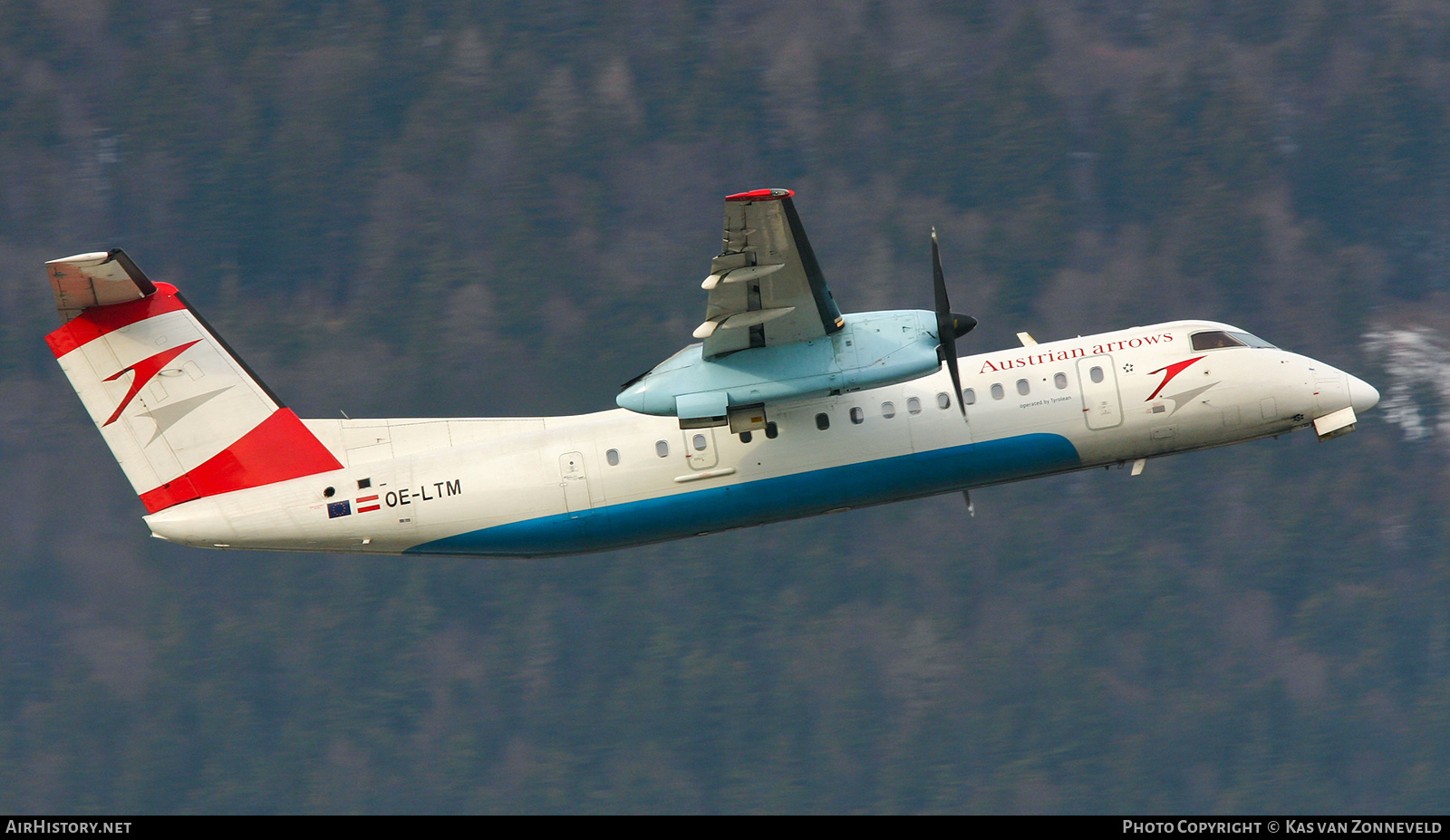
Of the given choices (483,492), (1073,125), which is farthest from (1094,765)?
(1073,125)

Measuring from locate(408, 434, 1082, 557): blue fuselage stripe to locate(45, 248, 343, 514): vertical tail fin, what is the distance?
3067mm

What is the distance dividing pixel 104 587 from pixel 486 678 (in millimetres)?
22392

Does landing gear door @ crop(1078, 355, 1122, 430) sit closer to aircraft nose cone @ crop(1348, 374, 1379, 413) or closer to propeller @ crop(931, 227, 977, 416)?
propeller @ crop(931, 227, 977, 416)

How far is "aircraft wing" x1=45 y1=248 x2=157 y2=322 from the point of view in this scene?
2392 cm

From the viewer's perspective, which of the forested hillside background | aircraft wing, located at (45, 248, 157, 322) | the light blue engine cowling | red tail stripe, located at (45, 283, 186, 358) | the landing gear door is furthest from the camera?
the forested hillside background

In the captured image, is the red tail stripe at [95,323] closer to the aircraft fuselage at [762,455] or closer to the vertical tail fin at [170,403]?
the vertical tail fin at [170,403]

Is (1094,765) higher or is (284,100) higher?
(284,100)

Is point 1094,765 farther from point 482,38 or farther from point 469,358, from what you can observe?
point 482,38

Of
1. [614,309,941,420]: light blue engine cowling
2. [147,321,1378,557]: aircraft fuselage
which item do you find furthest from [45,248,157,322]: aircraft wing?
[614,309,941,420]: light blue engine cowling

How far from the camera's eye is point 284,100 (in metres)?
113

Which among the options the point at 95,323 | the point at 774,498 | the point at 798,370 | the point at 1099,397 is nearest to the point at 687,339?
the point at 774,498

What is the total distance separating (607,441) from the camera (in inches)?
1015

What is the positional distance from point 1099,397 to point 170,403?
15.6 m

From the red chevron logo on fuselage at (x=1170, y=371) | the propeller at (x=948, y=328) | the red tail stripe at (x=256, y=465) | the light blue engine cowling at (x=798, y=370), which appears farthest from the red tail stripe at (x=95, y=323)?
the red chevron logo on fuselage at (x=1170, y=371)
